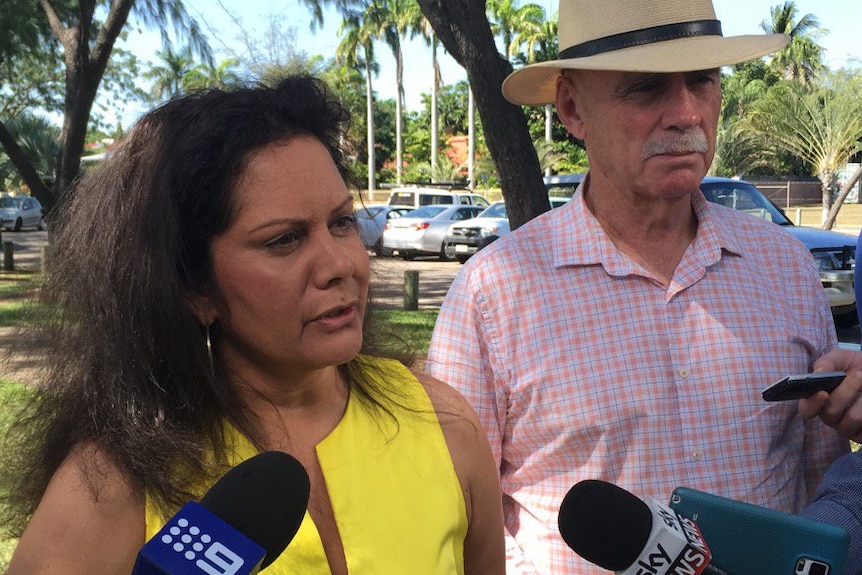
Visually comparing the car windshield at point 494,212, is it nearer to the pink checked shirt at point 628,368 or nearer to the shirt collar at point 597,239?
the shirt collar at point 597,239

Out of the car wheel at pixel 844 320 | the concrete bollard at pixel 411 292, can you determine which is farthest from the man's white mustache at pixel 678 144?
the concrete bollard at pixel 411 292

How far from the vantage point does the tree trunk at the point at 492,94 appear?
18.4ft

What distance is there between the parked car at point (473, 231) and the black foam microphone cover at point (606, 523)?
1803cm

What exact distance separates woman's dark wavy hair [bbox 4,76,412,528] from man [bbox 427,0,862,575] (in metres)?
0.87

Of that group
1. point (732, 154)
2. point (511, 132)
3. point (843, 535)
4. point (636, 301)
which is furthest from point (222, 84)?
point (732, 154)

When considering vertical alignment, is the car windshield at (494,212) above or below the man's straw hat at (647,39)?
below

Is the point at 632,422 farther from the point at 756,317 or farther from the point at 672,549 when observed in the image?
the point at 672,549

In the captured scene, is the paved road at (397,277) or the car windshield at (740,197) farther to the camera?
the car windshield at (740,197)

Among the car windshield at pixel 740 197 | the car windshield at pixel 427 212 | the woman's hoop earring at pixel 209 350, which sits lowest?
the car windshield at pixel 427 212

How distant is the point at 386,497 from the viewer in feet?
5.69

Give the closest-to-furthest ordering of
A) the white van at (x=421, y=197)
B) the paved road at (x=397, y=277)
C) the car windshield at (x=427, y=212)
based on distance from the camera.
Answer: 1. the paved road at (x=397, y=277)
2. the car windshield at (x=427, y=212)
3. the white van at (x=421, y=197)

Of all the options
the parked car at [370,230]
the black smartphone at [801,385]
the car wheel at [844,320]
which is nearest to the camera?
the black smartphone at [801,385]

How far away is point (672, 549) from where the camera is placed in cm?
124

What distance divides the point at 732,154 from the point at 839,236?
117 feet
